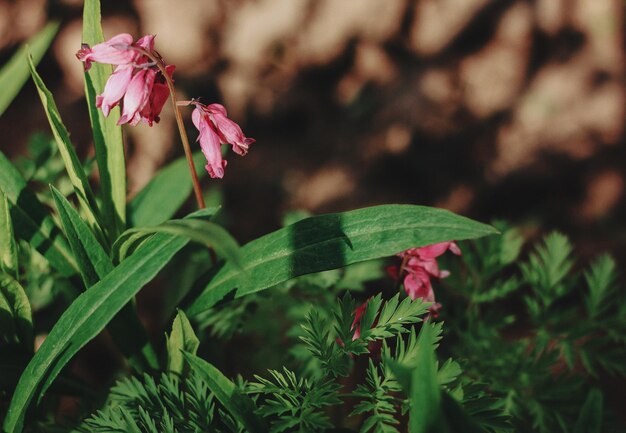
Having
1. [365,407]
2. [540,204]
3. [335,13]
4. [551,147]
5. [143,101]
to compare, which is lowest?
[365,407]

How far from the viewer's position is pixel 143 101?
87 centimetres

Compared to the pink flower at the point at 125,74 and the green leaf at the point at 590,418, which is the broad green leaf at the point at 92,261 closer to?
the pink flower at the point at 125,74

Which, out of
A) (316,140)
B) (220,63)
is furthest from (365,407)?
(220,63)

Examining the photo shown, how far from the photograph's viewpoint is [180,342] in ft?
3.00

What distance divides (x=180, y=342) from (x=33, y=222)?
35cm

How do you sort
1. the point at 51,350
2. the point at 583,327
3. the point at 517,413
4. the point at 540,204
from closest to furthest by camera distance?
the point at 51,350
the point at 517,413
the point at 583,327
the point at 540,204

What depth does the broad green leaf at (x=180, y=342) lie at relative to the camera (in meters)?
0.89

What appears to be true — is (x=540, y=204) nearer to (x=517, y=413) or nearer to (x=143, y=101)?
(x=517, y=413)

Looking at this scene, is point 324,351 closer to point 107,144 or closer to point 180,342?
point 180,342

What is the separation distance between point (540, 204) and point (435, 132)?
1.56ft

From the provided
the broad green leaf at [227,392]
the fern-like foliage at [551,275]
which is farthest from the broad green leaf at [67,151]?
the fern-like foliage at [551,275]

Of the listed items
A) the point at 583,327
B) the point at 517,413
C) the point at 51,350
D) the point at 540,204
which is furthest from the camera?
the point at 540,204

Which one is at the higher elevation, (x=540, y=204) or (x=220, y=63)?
(x=220, y=63)

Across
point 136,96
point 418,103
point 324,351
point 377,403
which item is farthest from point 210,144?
point 418,103
